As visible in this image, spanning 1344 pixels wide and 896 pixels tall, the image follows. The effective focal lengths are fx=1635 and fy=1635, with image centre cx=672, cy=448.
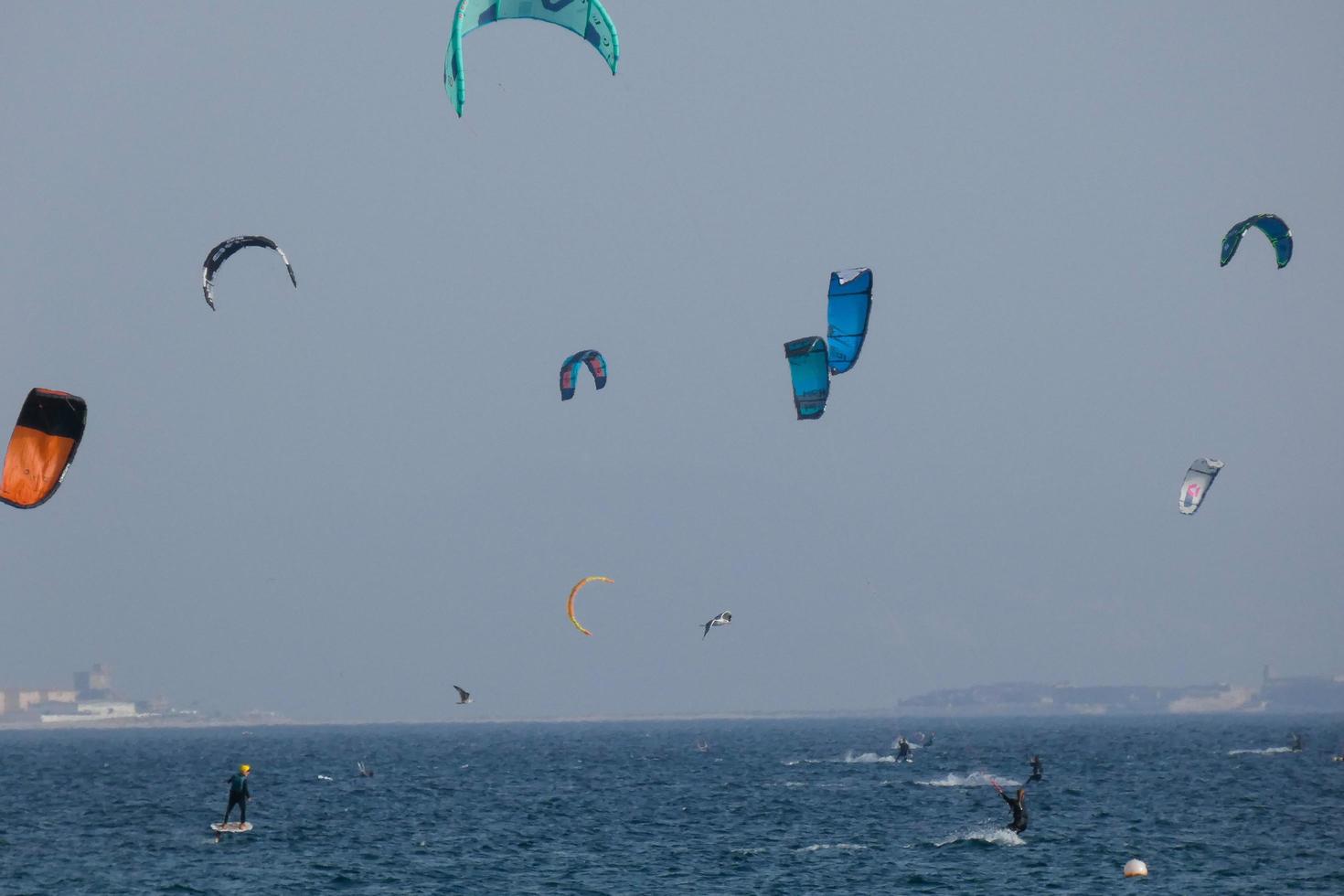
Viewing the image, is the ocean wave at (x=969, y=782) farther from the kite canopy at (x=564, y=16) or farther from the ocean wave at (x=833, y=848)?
the kite canopy at (x=564, y=16)

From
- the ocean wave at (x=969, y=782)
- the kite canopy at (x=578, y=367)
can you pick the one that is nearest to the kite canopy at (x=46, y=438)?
the kite canopy at (x=578, y=367)

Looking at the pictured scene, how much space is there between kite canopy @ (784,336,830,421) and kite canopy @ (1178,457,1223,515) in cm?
1201

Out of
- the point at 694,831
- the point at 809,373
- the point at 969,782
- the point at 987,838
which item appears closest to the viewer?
the point at 809,373

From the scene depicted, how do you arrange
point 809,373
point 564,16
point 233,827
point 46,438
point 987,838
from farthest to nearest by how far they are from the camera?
point 233,827 < point 987,838 < point 809,373 < point 564,16 < point 46,438

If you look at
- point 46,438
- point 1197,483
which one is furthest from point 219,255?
point 1197,483

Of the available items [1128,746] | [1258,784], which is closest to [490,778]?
[1258,784]

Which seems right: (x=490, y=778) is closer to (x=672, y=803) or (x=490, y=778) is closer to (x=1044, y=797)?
(x=672, y=803)

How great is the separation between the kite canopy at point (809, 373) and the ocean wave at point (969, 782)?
1100 inches

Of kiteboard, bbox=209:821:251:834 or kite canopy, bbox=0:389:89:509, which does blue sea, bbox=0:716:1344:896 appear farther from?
kite canopy, bbox=0:389:89:509

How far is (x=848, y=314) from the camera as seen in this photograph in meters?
39.0

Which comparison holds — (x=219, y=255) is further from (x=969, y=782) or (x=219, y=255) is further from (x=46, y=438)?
(x=969, y=782)

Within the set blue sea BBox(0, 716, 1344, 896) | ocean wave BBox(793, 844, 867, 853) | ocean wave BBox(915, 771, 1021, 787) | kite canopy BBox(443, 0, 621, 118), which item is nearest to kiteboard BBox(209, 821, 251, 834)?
blue sea BBox(0, 716, 1344, 896)

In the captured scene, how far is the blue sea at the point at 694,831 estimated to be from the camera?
3597cm

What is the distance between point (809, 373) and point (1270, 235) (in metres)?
15.5
